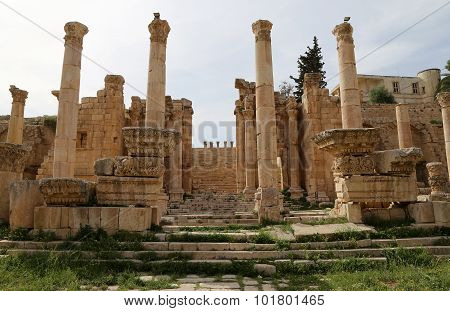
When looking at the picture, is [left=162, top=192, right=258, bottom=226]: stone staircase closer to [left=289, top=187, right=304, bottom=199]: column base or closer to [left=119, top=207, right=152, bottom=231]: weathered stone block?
[left=119, top=207, right=152, bottom=231]: weathered stone block

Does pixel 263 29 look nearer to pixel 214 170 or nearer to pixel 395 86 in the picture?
pixel 214 170

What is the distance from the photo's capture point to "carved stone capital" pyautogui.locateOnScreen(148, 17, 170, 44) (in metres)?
13.2

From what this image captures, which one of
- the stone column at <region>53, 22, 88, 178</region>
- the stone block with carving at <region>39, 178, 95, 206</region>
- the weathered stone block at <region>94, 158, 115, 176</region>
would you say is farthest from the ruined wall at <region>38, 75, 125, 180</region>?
the stone block with carving at <region>39, 178, 95, 206</region>

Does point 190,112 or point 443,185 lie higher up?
point 190,112

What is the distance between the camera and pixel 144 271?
612 centimetres

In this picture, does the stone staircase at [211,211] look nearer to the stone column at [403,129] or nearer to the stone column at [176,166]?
the stone column at [176,166]

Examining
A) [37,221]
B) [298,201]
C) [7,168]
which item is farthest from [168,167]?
[37,221]

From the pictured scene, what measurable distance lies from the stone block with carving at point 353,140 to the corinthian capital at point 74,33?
36.3 feet

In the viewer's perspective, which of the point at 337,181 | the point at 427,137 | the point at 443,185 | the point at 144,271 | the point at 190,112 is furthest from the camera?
the point at 427,137

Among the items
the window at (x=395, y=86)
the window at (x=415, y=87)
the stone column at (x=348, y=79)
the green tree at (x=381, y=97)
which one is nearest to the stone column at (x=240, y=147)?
the stone column at (x=348, y=79)

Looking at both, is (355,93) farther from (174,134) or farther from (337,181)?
(174,134)

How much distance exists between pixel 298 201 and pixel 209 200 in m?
4.90

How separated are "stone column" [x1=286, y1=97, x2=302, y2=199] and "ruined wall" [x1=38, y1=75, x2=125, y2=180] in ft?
34.2

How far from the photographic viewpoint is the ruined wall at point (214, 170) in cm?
2525
